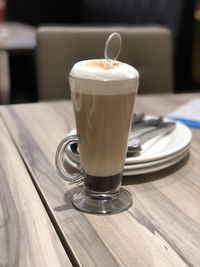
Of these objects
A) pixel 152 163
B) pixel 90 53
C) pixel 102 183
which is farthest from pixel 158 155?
pixel 90 53

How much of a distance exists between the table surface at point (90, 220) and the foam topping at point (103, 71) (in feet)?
0.58

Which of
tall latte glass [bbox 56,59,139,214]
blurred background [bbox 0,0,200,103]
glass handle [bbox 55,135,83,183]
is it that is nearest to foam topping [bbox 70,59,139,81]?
tall latte glass [bbox 56,59,139,214]

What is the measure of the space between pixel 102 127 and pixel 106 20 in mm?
2818

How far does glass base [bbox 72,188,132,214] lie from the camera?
0.57m

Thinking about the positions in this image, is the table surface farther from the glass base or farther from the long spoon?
the long spoon

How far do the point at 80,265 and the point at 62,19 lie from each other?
398cm

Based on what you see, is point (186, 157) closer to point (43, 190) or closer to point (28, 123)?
point (43, 190)

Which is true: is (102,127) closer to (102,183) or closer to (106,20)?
(102,183)

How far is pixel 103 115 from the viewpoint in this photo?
0.53 meters

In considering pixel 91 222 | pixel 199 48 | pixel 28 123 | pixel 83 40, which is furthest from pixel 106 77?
pixel 199 48

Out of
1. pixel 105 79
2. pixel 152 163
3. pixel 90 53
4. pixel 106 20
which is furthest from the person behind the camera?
pixel 106 20

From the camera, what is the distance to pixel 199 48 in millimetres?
3211

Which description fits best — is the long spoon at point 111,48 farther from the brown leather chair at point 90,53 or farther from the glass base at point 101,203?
the brown leather chair at point 90,53

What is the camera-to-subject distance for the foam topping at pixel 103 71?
519 millimetres
